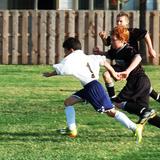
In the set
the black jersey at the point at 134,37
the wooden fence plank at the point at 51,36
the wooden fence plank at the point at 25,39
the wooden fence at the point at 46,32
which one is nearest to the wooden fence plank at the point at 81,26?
the wooden fence at the point at 46,32

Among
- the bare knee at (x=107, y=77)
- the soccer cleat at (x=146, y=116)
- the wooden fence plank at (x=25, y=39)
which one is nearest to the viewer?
the soccer cleat at (x=146, y=116)

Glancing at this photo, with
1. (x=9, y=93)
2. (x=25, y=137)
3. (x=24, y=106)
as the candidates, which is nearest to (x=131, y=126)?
(x=25, y=137)

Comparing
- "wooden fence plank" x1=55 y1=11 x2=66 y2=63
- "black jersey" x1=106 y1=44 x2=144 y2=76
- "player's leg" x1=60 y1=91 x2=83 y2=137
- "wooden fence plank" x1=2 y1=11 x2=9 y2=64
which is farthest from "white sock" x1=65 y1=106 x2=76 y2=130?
"wooden fence plank" x1=2 y1=11 x2=9 y2=64

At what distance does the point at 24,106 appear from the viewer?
38.7ft

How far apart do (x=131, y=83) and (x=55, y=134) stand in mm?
1173

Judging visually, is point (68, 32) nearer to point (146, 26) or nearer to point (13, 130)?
point (146, 26)

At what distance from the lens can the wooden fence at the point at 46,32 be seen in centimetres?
2150

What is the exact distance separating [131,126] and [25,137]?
51.9 inches

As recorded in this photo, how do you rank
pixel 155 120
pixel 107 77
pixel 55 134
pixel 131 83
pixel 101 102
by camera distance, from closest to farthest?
pixel 101 102, pixel 155 120, pixel 55 134, pixel 131 83, pixel 107 77

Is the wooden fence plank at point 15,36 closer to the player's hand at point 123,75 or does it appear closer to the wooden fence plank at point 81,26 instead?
the wooden fence plank at point 81,26

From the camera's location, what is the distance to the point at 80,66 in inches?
344

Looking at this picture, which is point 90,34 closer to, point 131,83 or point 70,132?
point 131,83

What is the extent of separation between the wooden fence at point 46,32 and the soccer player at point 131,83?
12.0m

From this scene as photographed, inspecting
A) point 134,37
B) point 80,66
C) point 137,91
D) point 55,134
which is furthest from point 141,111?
point 134,37
